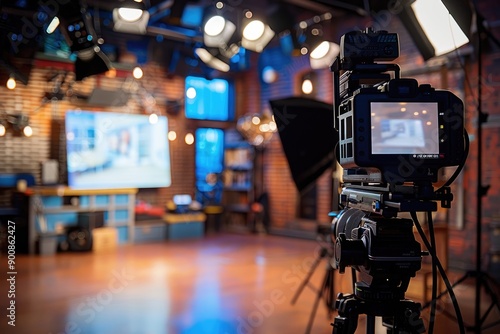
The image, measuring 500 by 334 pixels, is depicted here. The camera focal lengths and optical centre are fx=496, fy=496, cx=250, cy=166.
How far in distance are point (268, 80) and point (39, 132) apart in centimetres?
396

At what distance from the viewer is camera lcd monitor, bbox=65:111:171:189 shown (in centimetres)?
739

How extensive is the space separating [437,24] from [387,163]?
2.04 m

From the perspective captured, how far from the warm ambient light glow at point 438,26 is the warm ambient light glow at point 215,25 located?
2.58 metres

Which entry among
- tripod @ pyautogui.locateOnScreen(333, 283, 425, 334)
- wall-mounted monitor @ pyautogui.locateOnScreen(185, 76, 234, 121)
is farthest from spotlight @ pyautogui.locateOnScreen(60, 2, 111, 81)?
wall-mounted monitor @ pyautogui.locateOnScreen(185, 76, 234, 121)

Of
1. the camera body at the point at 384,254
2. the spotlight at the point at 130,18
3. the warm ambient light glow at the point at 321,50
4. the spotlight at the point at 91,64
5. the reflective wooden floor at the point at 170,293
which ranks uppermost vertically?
the spotlight at the point at 130,18

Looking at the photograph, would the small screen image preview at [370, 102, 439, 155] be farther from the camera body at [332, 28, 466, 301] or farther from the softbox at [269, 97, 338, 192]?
the softbox at [269, 97, 338, 192]

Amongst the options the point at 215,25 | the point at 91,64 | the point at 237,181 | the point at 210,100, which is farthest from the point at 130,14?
the point at 237,181

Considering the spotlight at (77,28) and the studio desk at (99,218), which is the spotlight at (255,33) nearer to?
the spotlight at (77,28)

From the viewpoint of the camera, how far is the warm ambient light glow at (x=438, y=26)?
3086 mm

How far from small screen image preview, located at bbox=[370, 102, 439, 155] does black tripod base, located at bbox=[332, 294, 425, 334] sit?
0.59 metres

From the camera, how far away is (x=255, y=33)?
5.71 meters

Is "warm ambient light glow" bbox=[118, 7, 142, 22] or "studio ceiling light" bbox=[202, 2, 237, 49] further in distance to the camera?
"studio ceiling light" bbox=[202, 2, 237, 49]

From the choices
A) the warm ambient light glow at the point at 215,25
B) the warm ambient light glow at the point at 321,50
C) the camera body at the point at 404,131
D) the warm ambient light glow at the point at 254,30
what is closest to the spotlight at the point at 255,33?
the warm ambient light glow at the point at 254,30

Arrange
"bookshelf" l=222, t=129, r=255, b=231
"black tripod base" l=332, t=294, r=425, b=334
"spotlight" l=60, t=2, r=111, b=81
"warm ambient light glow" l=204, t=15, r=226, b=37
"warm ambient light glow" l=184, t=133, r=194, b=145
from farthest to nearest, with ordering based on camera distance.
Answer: "bookshelf" l=222, t=129, r=255, b=231 → "warm ambient light glow" l=184, t=133, r=194, b=145 → "warm ambient light glow" l=204, t=15, r=226, b=37 → "spotlight" l=60, t=2, r=111, b=81 → "black tripod base" l=332, t=294, r=425, b=334
